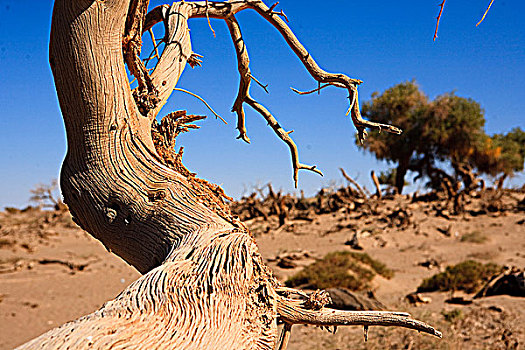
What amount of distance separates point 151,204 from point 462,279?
25.9 ft

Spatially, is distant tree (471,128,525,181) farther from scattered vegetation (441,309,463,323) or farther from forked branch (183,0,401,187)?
forked branch (183,0,401,187)

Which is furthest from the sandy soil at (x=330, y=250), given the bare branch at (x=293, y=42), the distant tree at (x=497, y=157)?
the distant tree at (x=497, y=157)

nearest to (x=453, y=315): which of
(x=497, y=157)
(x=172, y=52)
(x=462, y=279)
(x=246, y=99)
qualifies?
(x=462, y=279)

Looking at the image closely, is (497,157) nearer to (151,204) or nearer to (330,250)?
(330,250)

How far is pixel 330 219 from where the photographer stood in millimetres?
17422

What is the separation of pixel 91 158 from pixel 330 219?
15.6 meters

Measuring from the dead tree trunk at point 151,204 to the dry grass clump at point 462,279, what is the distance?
22.6 ft

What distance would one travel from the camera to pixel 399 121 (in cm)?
2566

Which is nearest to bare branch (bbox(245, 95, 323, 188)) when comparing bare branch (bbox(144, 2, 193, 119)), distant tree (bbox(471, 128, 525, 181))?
bare branch (bbox(144, 2, 193, 119))

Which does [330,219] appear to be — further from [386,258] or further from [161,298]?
[161,298]

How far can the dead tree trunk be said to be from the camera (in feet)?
6.19

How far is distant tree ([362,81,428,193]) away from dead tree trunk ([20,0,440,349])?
23473 mm

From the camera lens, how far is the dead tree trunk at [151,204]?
6.19ft

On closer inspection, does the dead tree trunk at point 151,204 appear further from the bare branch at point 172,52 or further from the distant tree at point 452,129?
the distant tree at point 452,129
